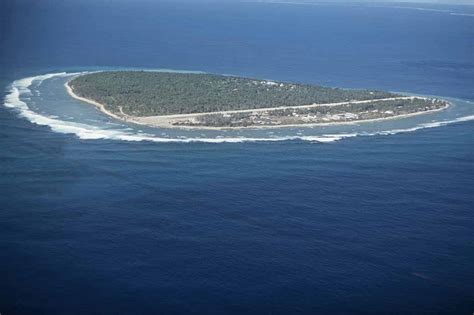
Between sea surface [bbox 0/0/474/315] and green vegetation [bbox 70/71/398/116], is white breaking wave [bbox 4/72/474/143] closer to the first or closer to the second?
sea surface [bbox 0/0/474/315]

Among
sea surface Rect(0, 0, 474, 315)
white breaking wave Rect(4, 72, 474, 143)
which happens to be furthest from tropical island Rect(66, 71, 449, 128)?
white breaking wave Rect(4, 72, 474, 143)

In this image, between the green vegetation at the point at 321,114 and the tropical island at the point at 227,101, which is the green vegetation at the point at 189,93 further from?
the green vegetation at the point at 321,114

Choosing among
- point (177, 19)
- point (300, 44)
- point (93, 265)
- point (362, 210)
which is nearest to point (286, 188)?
point (362, 210)

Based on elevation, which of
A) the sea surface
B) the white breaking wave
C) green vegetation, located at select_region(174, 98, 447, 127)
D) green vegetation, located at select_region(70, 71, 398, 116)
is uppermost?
green vegetation, located at select_region(70, 71, 398, 116)

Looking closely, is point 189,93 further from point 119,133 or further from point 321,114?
point 119,133

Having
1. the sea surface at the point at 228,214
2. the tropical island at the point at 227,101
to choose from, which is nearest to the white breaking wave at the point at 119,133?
the sea surface at the point at 228,214

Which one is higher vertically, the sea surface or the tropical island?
the tropical island

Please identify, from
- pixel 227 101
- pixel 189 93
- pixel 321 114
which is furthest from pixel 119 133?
pixel 321 114

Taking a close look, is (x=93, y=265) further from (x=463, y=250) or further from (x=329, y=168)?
(x=329, y=168)
